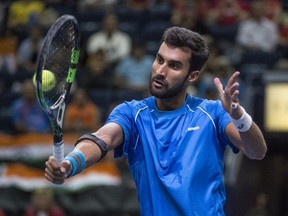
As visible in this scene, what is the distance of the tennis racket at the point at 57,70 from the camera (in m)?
5.79

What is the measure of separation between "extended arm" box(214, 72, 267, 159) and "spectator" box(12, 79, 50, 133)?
9.95 meters

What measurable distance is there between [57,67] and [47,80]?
0.31m

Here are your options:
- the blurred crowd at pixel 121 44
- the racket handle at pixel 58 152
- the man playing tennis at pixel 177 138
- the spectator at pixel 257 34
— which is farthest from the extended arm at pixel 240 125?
the spectator at pixel 257 34

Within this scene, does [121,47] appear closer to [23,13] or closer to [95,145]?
[23,13]

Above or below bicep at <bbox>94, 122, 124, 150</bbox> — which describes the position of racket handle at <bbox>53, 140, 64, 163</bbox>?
above

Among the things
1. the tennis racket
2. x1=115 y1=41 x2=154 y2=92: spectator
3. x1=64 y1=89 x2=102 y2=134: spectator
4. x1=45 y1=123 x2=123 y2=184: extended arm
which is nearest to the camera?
x1=45 y1=123 x2=123 y2=184: extended arm

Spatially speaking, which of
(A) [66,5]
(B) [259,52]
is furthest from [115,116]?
(A) [66,5]

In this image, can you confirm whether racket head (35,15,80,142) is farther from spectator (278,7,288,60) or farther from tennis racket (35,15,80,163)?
spectator (278,7,288,60)

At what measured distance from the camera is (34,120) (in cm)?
1603

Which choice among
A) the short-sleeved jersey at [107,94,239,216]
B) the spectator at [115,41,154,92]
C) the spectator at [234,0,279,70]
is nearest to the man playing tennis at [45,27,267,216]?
the short-sleeved jersey at [107,94,239,216]

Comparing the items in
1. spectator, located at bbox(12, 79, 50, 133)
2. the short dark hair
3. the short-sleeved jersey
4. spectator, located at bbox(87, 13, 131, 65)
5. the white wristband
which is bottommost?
spectator, located at bbox(12, 79, 50, 133)

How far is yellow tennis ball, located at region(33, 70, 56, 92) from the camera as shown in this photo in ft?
19.7

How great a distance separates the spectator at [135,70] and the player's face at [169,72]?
1053 centimetres

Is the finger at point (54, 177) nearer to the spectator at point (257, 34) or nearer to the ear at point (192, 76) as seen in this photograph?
the ear at point (192, 76)
